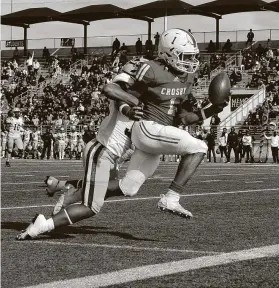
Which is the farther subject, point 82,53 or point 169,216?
point 82,53

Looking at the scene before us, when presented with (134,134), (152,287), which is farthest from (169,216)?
(152,287)

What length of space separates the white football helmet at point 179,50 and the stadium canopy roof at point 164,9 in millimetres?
32777

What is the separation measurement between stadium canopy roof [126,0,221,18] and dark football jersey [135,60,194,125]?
32908 millimetres

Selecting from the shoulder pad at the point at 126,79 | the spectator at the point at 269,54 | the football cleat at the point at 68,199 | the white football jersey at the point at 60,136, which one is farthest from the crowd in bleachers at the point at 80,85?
the shoulder pad at the point at 126,79

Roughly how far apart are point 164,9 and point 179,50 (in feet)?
113

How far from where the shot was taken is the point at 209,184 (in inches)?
561

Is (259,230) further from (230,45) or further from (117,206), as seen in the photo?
(230,45)

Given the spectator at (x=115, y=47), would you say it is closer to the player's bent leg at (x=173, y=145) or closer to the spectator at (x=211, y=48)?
the spectator at (x=211, y=48)

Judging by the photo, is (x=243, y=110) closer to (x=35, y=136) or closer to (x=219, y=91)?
(x=35, y=136)

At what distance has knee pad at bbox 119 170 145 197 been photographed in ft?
21.0

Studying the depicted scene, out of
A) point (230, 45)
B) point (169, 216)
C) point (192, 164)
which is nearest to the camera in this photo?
point (192, 164)

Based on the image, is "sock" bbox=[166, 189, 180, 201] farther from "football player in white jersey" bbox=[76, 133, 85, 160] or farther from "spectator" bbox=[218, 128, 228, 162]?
"football player in white jersey" bbox=[76, 133, 85, 160]

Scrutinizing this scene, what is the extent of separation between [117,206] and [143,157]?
9.46 ft

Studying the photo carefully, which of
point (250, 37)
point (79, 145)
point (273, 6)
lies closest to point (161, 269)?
point (79, 145)
